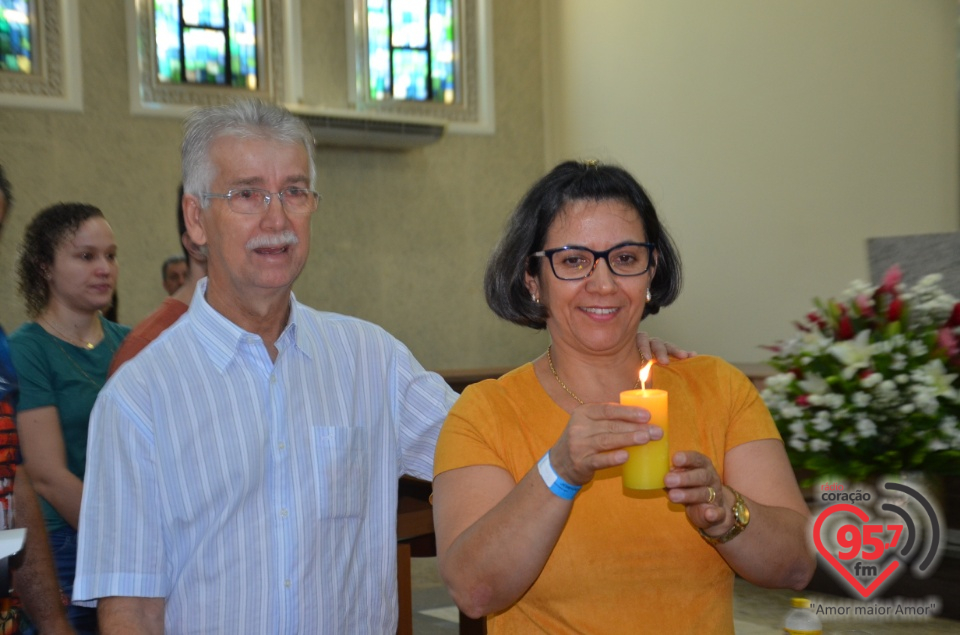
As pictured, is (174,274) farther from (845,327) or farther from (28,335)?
(845,327)

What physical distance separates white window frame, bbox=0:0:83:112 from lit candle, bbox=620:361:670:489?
8.21m

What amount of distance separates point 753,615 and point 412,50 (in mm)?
7431

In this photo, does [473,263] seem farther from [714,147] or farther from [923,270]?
[923,270]

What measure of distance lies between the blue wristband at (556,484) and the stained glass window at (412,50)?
8764mm

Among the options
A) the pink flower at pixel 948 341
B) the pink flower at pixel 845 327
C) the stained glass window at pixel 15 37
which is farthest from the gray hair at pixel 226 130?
the stained glass window at pixel 15 37

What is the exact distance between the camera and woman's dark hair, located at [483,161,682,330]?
1.82 metres

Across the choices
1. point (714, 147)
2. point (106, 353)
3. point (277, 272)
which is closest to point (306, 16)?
point (714, 147)

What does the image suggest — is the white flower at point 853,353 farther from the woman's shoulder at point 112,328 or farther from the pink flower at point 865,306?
the woman's shoulder at point 112,328

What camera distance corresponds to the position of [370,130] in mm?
9555

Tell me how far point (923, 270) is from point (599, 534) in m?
2.38

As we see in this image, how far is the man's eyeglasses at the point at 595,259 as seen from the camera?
5.82 feet

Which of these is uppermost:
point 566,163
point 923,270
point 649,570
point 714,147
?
point 714,147

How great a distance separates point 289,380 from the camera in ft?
6.55

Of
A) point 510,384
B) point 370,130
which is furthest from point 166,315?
point 370,130
